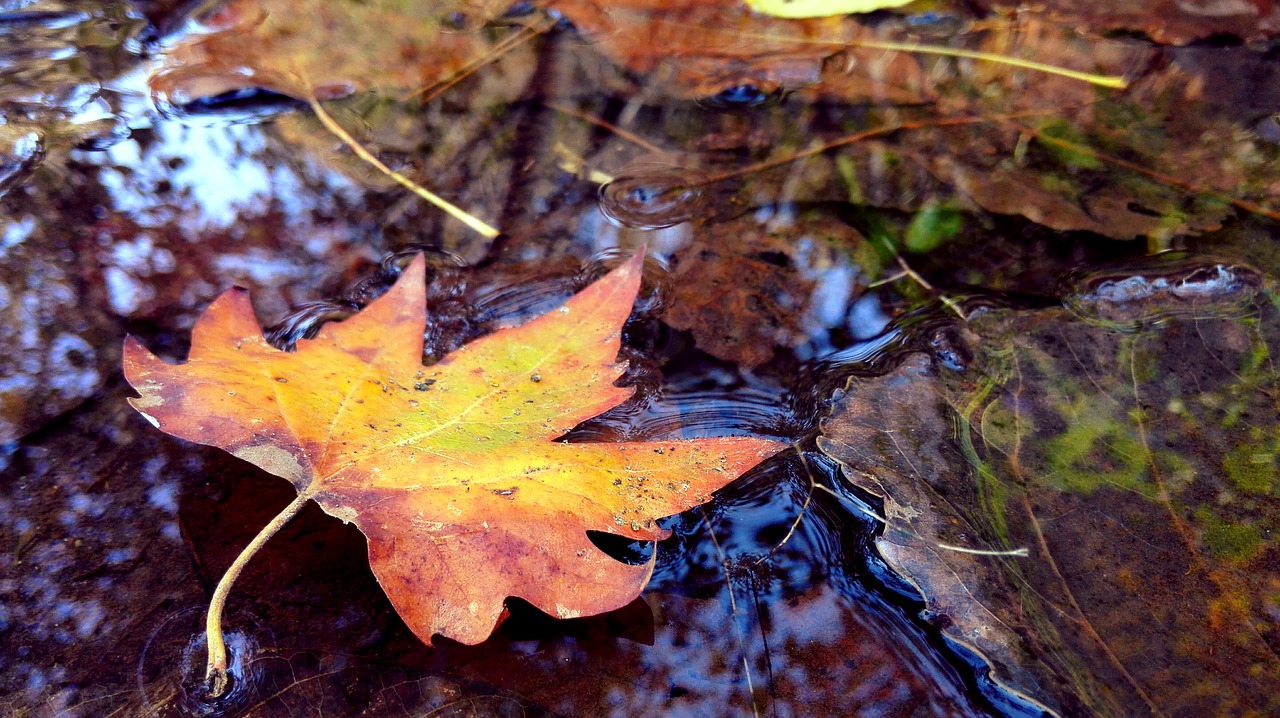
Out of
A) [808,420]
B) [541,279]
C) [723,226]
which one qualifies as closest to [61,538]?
[541,279]

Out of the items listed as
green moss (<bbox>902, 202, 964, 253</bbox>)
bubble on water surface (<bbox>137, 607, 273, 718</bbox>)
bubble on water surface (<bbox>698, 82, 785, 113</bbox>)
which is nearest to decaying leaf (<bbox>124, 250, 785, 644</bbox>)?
bubble on water surface (<bbox>137, 607, 273, 718</bbox>)

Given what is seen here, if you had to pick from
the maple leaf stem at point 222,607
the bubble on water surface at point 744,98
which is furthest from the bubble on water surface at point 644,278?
the maple leaf stem at point 222,607

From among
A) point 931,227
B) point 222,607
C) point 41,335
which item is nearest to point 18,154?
point 41,335

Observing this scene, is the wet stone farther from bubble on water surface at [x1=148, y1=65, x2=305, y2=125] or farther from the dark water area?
bubble on water surface at [x1=148, y1=65, x2=305, y2=125]

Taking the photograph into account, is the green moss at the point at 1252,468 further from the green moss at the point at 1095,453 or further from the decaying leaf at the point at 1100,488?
the green moss at the point at 1095,453

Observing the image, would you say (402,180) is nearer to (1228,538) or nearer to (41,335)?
(41,335)

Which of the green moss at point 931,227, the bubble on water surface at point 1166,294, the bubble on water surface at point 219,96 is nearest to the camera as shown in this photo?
the bubble on water surface at point 1166,294

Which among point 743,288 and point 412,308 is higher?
point 412,308

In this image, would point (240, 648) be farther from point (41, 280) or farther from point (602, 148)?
point (602, 148)
